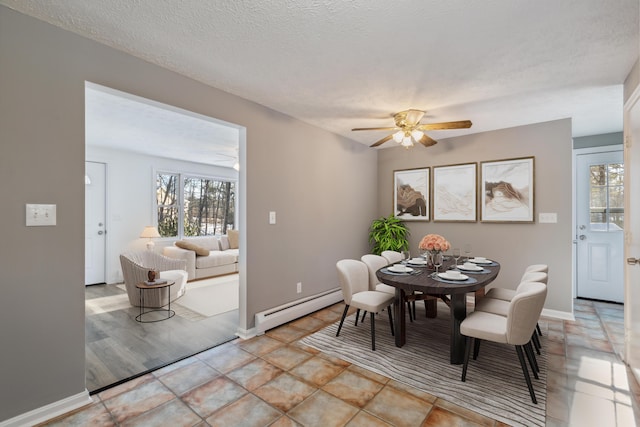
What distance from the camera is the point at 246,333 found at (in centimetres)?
309

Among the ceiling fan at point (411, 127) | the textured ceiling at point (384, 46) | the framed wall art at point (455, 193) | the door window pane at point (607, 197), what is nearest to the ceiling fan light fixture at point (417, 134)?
the ceiling fan at point (411, 127)

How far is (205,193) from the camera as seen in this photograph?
23.9 feet

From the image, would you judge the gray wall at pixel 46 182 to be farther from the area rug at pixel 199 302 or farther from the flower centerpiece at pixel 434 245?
the flower centerpiece at pixel 434 245

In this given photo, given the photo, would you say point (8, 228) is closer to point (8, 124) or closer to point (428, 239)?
point (8, 124)

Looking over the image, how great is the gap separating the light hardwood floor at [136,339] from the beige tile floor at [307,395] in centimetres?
20

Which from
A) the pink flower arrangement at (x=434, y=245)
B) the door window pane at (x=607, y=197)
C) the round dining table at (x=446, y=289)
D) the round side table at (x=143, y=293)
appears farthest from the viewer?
the door window pane at (x=607, y=197)

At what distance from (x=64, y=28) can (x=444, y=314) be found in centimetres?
455

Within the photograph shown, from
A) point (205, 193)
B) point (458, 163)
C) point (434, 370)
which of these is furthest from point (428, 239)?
point (205, 193)

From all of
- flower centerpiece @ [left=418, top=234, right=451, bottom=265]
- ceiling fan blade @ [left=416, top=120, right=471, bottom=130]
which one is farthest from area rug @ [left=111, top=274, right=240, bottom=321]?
ceiling fan blade @ [left=416, top=120, right=471, bottom=130]

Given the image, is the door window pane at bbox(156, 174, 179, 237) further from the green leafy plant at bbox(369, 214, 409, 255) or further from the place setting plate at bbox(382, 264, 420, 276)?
the place setting plate at bbox(382, 264, 420, 276)

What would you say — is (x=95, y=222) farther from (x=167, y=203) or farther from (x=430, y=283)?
(x=430, y=283)

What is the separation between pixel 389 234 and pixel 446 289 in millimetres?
2478

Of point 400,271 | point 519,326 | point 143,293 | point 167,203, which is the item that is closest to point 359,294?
point 400,271

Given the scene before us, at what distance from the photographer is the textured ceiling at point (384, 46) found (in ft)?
5.76
